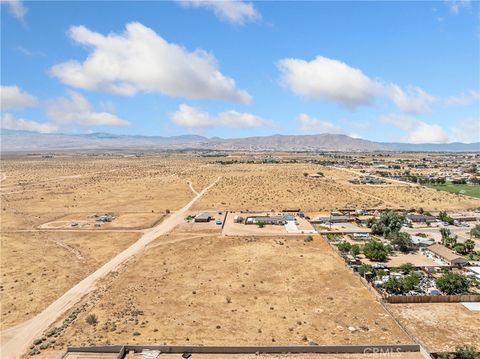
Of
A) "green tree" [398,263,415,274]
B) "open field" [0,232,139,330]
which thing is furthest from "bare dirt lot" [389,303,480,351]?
"open field" [0,232,139,330]

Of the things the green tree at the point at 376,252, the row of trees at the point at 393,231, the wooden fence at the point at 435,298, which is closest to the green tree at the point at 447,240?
the row of trees at the point at 393,231

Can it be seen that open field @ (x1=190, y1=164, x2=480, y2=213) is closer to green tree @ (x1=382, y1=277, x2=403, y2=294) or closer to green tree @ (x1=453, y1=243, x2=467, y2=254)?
green tree @ (x1=453, y1=243, x2=467, y2=254)

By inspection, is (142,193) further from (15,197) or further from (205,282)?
(205,282)

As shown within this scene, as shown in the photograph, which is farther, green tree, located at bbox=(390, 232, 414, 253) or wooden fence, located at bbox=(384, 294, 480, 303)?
green tree, located at bbox=(390, 232, 414, 253)

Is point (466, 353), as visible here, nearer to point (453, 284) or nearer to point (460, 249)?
point (453, 284)

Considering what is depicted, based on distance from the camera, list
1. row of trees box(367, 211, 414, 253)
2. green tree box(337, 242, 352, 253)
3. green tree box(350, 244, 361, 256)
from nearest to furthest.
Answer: green tree box(350, 244, 361, 256)
green tree box(337, 242, 352, 253)
row of trees box(367, 211, 414, 253)

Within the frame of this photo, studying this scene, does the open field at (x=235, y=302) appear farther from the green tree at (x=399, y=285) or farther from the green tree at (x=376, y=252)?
the green tree at (x=376, y=252)

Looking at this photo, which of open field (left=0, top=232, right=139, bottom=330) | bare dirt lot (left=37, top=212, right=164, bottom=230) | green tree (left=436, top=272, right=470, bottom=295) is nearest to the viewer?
open field (left=0, top=232, right=139, bottom=330)
